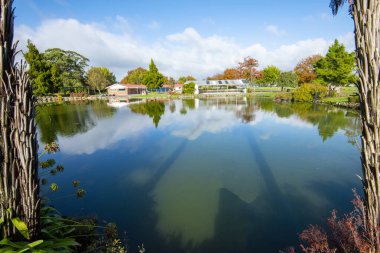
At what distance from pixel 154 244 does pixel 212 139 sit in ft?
29.3

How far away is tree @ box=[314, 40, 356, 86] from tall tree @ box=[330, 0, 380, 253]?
122 feet

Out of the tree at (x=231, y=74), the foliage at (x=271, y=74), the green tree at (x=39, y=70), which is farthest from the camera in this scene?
the tree at (x=231, y=74)

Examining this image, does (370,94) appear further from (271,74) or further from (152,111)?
(271,74)

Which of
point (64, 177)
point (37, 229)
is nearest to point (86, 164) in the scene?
point (64, 177)

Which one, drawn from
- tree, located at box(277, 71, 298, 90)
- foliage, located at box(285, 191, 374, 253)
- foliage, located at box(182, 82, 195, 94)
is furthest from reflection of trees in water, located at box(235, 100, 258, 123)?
tree, located at box(277, 71, 298, 90)

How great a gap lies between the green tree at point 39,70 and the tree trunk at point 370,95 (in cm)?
4530

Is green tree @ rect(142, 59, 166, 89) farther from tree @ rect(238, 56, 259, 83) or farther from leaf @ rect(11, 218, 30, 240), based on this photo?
leaf @ rect(11, 218, 30, 240)

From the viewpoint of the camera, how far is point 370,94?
6.89 ft

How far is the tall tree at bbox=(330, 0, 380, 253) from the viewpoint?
2043 millimetres

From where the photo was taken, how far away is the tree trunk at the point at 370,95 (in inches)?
80.4

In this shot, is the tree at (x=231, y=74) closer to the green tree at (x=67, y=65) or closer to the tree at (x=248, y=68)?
the tree at (x=248, y=68)

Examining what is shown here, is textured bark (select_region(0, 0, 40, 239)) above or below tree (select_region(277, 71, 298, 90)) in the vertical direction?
below

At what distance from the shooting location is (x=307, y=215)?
5137 millimetres

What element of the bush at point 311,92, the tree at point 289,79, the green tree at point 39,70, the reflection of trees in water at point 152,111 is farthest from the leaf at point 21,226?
the tree at point 289,79
